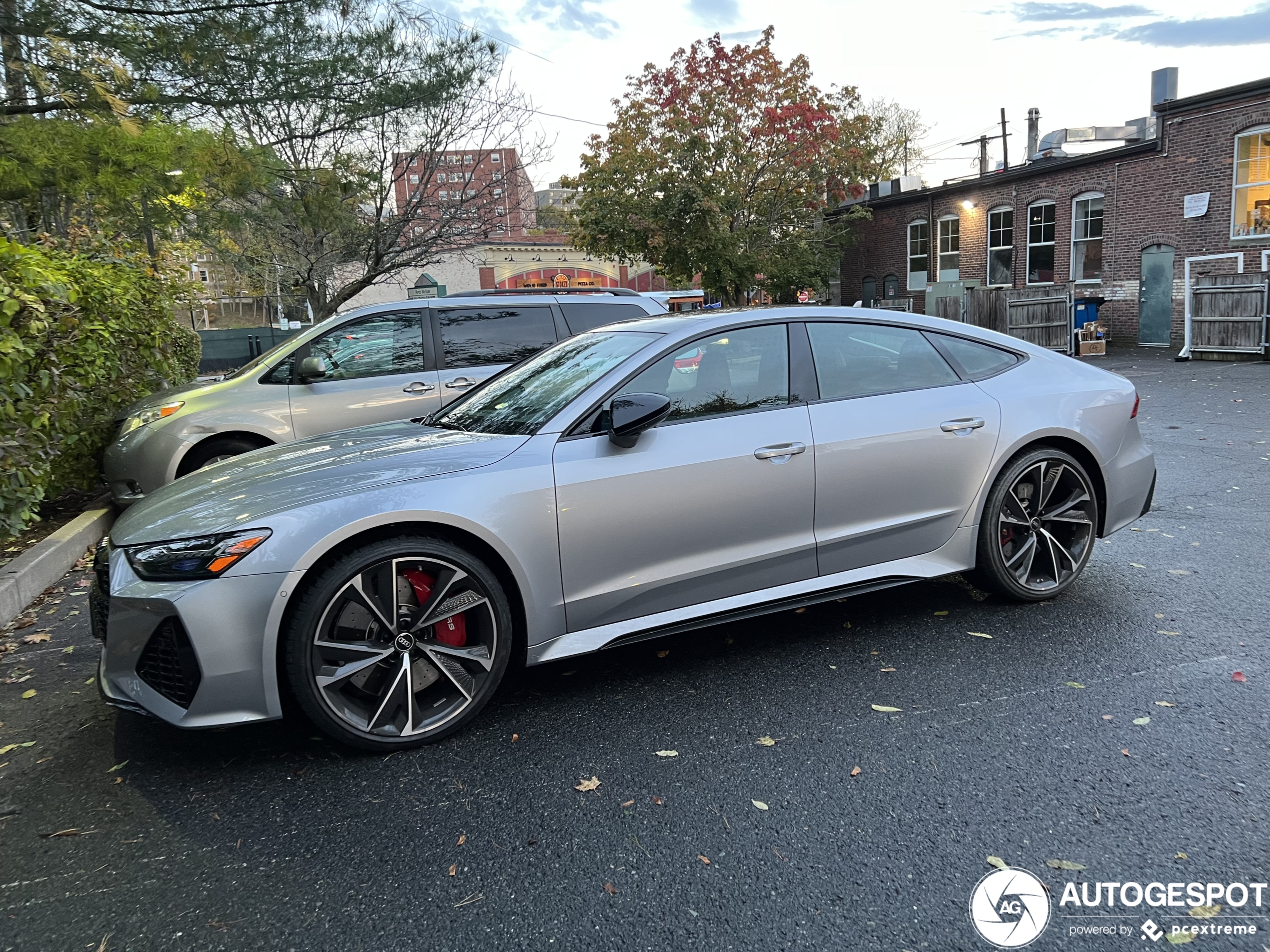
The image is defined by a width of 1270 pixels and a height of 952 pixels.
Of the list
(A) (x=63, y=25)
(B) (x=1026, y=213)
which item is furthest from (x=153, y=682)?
(B) (x=1026, y=213)

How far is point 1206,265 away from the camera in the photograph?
21.4 metres

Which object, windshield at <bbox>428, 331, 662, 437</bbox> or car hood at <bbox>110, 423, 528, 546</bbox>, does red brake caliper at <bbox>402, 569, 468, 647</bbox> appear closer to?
car hood at <bbox>110, 423, 528, 546</bbox>

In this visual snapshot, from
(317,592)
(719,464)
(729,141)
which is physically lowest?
(317,592)

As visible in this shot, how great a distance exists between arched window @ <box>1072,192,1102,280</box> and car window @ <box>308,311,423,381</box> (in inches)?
904

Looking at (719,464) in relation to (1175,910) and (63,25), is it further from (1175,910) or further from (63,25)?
(63,25)

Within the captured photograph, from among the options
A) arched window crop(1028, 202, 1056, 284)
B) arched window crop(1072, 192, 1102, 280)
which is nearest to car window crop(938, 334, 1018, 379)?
arched window crop(1072, 192, 1102, 280)

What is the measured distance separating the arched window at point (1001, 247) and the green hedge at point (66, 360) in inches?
981

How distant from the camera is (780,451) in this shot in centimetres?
386

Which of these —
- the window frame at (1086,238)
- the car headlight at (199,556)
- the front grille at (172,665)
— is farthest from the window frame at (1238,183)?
Answer: the front grille at (172,665)

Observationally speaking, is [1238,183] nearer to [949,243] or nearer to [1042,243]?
[1042,243]

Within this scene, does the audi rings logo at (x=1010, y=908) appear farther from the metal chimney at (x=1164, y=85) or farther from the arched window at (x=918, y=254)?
the arched window at (x=918, y=254)

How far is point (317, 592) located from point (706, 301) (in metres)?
28.2

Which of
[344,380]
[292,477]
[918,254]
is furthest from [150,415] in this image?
[918,254]

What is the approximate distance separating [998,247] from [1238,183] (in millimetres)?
8067
